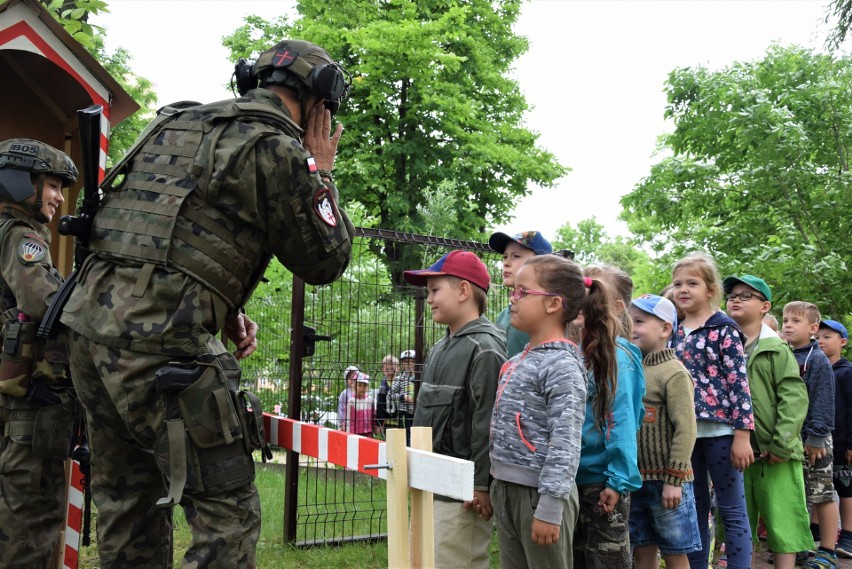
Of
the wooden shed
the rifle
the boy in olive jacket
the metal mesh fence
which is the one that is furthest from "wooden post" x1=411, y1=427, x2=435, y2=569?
the boy in olive jacket

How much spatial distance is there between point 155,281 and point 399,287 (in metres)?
4.46

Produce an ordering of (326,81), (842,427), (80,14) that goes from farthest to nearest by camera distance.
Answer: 1. (842,427)
2. (80,14)
3. (326,81)

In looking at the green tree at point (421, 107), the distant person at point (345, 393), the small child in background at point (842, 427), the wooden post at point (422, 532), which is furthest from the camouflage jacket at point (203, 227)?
the green tree at point (421, 107)

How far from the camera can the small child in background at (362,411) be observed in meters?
6.73

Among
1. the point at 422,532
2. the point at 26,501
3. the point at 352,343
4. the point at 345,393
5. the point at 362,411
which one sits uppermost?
the point at 352,343

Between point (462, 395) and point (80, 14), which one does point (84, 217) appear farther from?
point (80, 14)

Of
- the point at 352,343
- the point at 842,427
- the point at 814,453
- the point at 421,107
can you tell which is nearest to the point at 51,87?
the point at 352,343

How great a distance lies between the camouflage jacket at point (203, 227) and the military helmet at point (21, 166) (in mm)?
1541

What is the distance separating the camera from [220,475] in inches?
103

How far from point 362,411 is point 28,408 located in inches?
132

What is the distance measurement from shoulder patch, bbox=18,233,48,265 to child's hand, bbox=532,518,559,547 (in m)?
2.67

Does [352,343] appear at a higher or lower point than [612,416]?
higher

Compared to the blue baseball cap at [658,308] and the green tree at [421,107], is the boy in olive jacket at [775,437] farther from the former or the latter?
the green tree at [421,107]

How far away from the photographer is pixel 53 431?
387cm
